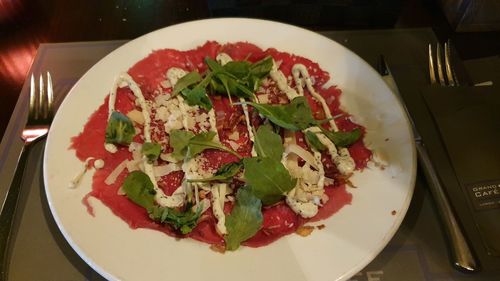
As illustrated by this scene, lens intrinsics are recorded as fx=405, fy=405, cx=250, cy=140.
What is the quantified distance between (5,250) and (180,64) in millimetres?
698

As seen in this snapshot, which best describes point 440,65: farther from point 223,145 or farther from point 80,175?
point 80,175

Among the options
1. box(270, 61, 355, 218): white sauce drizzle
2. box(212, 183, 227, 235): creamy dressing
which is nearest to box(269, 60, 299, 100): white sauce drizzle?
box(270, 61, 355, 218): white sauce drizzle

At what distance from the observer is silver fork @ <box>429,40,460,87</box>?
1.26 m

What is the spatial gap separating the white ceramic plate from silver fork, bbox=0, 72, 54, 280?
134mm

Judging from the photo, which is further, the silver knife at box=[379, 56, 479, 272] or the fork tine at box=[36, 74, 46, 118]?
the fork tine at box=[36, 74, 46, 118]

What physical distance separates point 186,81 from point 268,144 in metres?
0.33

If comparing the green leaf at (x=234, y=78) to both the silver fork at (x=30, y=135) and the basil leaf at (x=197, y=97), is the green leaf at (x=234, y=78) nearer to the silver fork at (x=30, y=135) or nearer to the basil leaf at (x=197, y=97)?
the basil leaf at (x=197, y=97)

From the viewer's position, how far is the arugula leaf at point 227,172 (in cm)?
99

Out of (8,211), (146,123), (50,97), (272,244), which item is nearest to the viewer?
(272,244)

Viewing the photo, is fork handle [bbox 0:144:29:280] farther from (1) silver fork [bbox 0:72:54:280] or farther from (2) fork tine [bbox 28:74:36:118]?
(2) fork tine [bbox 28:74:36:118]

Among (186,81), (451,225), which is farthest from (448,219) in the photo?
(186,81)

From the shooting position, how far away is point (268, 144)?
1.04 meters

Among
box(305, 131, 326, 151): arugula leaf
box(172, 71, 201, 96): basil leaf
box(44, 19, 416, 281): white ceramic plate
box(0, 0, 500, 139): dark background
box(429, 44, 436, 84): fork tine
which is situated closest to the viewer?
box(44, 19, 416, 281): white ceramic plate

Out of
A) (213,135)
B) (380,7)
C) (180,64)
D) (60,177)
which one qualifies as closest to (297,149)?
(213,135)
